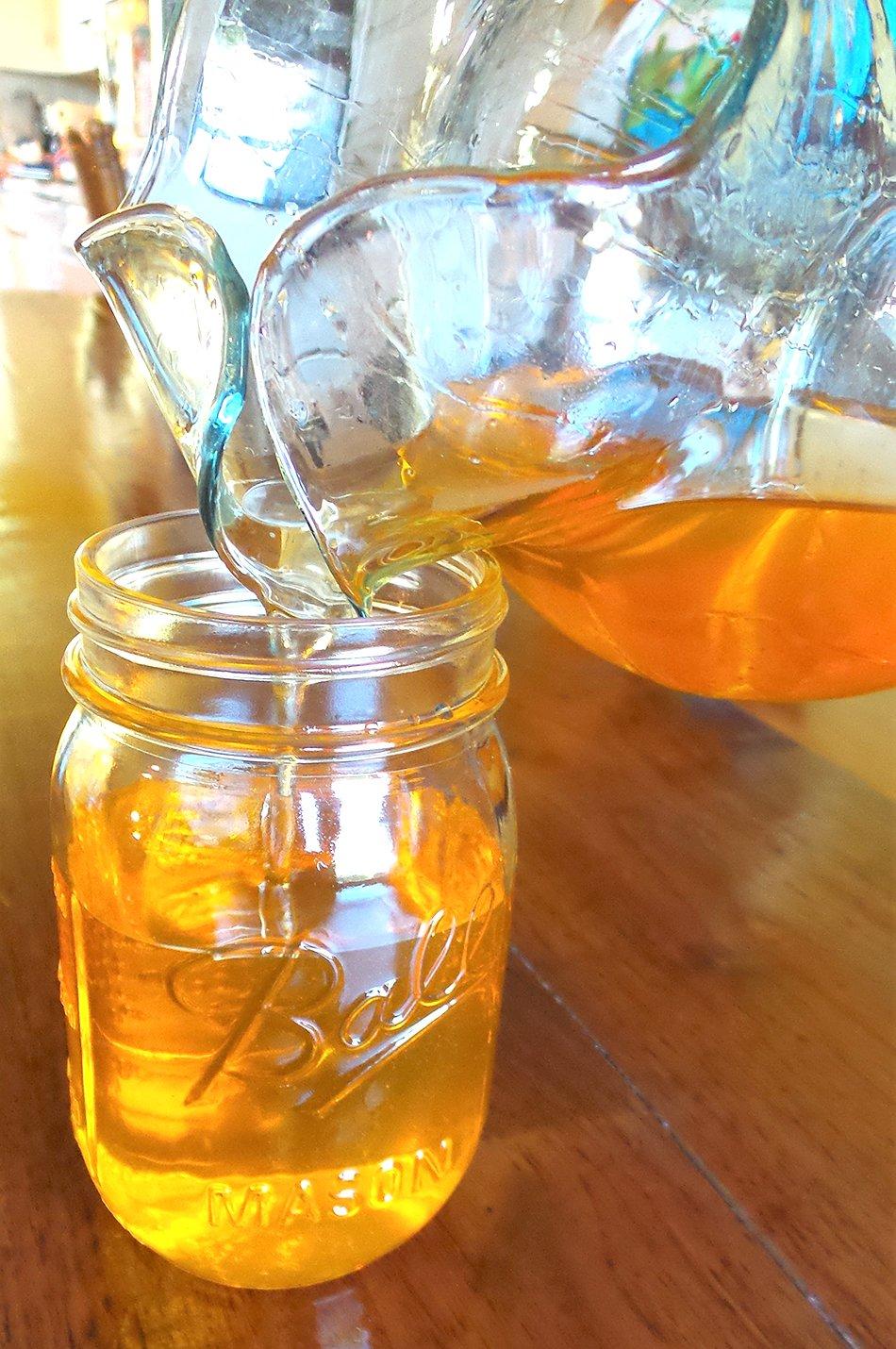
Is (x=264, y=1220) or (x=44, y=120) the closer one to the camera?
(x=264, y=1220)

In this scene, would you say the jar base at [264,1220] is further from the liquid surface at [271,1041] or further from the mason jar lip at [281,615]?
the mason jar lip at [281,615]

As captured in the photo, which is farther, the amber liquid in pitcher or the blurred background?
the blurred background

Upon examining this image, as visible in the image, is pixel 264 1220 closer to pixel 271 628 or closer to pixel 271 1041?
pixel 271 1041

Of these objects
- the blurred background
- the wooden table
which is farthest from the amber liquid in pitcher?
the blurred background

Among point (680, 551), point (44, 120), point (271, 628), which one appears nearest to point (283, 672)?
point (271, 628)

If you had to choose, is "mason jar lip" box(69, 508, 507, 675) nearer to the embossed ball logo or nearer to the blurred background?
the embossed ball logo

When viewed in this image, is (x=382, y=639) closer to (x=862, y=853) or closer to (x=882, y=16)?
(x=882, y=16)
